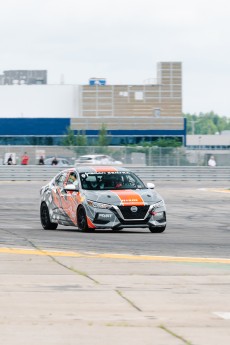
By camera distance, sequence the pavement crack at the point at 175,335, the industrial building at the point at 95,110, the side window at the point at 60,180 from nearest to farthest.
→ 1. the pavement crack at the point at 175,335
2. the side window at the point at 60,180
3. the industrial building at the point at 95,110

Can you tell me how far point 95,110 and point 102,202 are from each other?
11268 cm

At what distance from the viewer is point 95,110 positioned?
137 m

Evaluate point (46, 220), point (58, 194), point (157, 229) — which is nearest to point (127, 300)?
point (157, 229)

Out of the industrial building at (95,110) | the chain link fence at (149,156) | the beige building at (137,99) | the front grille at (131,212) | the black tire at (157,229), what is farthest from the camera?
the beige building at (137,99)

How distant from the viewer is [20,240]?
2259 centimetres

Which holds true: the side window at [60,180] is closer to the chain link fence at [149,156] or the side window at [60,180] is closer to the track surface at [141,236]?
the track surface at [141,236]

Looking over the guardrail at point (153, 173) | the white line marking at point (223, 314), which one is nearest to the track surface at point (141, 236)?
the white line marking at point (223, 314)

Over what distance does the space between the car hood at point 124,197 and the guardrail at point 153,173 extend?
44.5 meters

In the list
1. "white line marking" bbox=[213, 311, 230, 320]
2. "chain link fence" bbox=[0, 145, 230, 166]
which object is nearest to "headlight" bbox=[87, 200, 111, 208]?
"white line marking" bbox=[213, 311, 230, 320]

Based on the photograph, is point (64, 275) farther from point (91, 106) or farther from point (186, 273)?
point (91, 106)

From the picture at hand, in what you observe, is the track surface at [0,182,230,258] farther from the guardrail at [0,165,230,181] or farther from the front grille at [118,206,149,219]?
the guardrail at [0,165,230,181]

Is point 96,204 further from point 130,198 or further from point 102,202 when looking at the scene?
point 130,198

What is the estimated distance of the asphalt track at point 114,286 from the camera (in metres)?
10.3

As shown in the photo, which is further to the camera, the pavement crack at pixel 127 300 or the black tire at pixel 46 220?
the black tire at pixel 46 220
